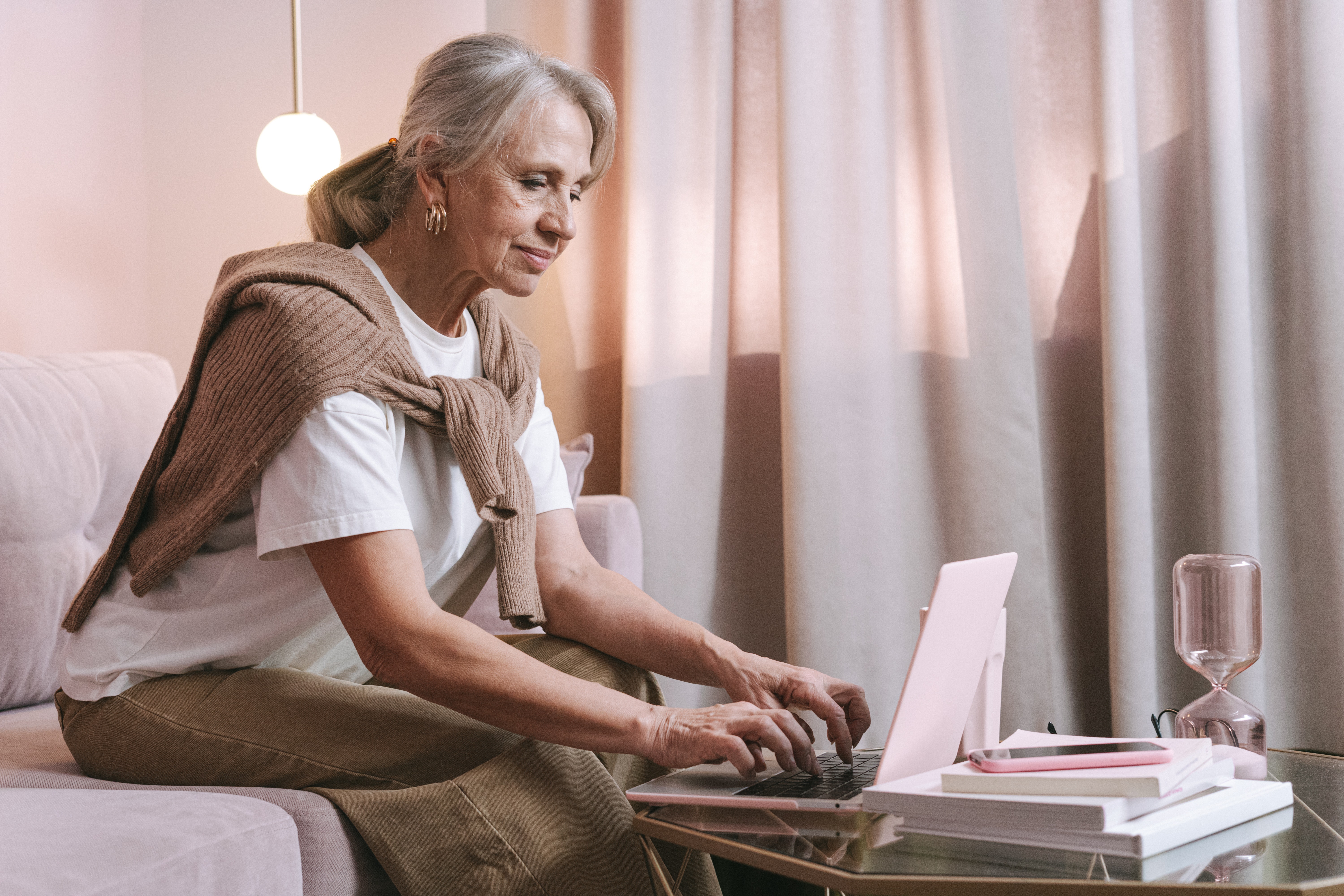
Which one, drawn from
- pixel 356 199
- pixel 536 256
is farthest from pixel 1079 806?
pixel 356 199

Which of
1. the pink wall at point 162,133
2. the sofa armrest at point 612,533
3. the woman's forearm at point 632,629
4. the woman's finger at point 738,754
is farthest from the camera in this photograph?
the pink wall at point 162,133

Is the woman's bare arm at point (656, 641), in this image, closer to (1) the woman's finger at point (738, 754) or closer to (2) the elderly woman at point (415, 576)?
(2) the elderly woman at point (415, 576)

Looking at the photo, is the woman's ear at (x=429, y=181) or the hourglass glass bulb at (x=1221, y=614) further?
the woman's ear at (x=429, y=181)

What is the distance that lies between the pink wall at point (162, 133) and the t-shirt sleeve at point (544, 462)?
121 cm

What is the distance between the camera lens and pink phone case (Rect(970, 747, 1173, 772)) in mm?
718

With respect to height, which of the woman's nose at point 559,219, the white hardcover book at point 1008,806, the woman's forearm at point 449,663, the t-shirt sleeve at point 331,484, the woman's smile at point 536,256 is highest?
the woman's nose at point 559,219

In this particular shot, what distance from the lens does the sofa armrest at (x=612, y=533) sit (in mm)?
1616

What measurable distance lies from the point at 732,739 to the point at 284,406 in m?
0.48

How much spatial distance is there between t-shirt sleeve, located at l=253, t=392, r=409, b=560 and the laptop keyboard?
0.38 meters

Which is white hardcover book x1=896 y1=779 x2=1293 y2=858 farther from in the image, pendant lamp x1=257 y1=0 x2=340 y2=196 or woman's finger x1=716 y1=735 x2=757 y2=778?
pendant lamp x1=257 y1=0 x2=340 y2=196

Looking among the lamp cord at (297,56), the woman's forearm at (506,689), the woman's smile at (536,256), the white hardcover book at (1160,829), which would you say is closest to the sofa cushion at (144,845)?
the woman's forearm at (506,689)

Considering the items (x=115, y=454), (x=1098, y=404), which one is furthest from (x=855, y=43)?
(x=115, y=454)

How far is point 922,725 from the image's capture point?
2.64ft

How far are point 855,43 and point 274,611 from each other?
1483mm
